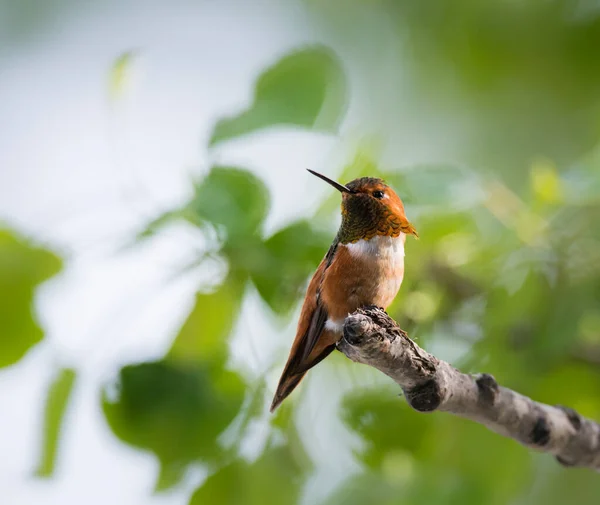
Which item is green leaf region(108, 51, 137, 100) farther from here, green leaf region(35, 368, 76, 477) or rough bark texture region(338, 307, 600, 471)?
rough bark texture region(338, 307, 600, 471)

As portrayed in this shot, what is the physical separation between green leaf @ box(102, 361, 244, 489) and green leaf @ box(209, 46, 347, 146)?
23 cm

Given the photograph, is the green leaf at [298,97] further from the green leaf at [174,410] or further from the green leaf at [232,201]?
the green leaf at [174,410]

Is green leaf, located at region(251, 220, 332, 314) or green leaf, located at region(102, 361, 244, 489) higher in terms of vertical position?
green leaf, located at region(251, 220, 332, 314)

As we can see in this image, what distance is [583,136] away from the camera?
1745 mm

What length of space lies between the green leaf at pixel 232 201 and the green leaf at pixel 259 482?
0.78ft

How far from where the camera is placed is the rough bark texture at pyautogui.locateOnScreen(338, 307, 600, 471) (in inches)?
18.1

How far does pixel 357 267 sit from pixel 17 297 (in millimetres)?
375

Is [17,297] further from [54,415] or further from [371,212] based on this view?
[371,212]

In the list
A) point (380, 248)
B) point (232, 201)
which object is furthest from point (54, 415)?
point (380, 248)

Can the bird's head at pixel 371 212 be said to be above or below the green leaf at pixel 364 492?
above

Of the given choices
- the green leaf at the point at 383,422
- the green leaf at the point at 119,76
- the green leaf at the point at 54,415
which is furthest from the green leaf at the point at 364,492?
the green leaf at the point at 119,76

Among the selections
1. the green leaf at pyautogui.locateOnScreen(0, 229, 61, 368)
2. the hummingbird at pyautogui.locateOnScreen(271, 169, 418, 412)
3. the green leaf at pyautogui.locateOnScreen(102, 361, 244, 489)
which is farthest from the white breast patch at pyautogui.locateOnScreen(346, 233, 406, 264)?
the green leaf at pyautogui.locateOnScreen(0, 229, 61, 368)

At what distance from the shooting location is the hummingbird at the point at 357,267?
0.54 metres

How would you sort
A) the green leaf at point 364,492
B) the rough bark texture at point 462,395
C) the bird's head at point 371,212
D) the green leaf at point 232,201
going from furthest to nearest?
1. the green leaf at point 364,492
2. the green leaf at point 232,201
3. the bird's head at point 371,212
4. the rough bark texture at point 462,395
